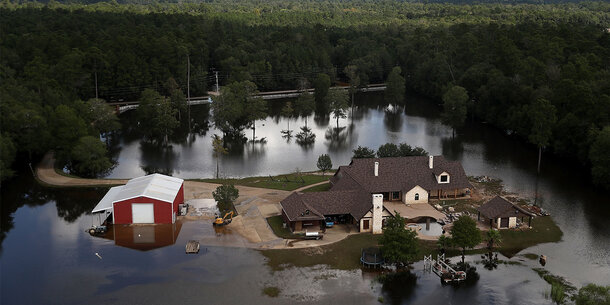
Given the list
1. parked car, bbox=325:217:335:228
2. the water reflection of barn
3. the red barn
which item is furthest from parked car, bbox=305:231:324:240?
the red barn

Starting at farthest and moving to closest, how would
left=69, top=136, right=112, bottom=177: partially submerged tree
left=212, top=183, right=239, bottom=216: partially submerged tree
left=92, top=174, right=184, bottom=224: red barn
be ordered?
left=69, top=136, right=112, bottom=177: partially submerged tree < left=212, top=183, right=239, bottom=216: partially submerged tree < left=92, top=174, right=184, bottom=224: red barn

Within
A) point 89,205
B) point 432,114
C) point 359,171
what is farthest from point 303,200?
point 432,114

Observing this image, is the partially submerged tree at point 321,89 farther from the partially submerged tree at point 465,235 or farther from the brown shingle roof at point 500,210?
the partially submerged tree at point 465,235

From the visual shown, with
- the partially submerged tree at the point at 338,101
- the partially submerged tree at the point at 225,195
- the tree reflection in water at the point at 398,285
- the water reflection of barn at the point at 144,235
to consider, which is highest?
the partially submerged tree at the point at 338,101

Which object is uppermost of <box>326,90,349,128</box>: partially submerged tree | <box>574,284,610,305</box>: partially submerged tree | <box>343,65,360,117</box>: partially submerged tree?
<box>343,65,360,117</box>: partially submerged tree

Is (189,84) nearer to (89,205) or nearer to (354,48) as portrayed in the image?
(354,48)

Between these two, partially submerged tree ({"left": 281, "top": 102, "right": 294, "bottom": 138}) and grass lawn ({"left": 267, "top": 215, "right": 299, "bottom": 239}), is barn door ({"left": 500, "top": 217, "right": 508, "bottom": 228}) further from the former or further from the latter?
partially submerged tree ({"left": 281, "top": 102, "right": 294, "bottom": 138})

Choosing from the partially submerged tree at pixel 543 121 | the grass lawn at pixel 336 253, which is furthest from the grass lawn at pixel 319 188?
the partially submerged tree at pixel 543 121
